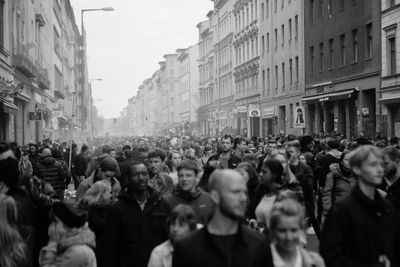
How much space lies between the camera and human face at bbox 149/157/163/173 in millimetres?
10562

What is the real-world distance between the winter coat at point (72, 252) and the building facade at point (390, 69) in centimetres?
2517

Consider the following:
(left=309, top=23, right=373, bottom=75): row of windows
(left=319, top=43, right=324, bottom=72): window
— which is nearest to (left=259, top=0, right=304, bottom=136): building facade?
(left=309, top=23, right=373, bottom=75): row of windows

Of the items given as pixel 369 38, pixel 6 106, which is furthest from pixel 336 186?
pixel 369 38

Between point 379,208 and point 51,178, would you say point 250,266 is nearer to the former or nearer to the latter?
point 379,208

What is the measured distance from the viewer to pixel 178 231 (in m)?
5.46

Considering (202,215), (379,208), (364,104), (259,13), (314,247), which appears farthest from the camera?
(259,13)

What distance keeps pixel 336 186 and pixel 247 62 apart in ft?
184

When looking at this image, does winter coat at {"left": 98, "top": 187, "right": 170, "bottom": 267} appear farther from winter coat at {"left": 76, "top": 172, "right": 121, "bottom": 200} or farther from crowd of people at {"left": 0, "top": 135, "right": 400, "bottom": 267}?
winter coat at {"left": 76, "top": 172, "right": 121, "bottom": 200}

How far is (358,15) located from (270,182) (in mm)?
29797

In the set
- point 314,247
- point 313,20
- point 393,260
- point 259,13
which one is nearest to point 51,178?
point 314,247

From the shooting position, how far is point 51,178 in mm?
13672

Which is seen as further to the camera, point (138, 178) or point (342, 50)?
point (342, 50)

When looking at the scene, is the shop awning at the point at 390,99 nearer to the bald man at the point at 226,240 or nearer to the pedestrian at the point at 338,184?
the pedestrian at the point at 338,184

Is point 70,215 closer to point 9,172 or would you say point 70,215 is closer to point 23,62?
point 9,172
